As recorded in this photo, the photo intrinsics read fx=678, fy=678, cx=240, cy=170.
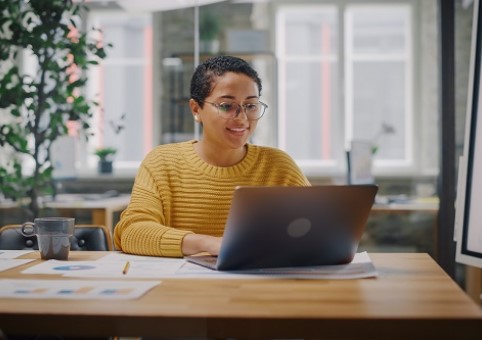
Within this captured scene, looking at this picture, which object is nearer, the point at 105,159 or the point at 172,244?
the point at 172,244

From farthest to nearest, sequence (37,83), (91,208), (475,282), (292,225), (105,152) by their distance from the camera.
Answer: (105,152) < (91,208) < (475,282) < (37,83) < (292,225)

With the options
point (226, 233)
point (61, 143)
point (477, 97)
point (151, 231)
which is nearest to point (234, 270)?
point (226, 233)

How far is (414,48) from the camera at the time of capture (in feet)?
22.2

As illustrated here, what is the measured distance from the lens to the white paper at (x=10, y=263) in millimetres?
1515

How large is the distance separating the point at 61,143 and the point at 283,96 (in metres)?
2.72

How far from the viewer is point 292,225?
1377mm

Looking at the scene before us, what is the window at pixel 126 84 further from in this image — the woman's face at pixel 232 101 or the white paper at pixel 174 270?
the white paper at pixel 174 270

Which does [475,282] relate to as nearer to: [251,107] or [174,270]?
[251,107]

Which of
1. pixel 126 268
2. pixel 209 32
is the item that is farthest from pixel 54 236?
pixel 209 32

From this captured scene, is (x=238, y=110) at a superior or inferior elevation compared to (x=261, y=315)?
superior

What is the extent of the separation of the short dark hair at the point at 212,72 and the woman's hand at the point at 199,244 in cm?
53

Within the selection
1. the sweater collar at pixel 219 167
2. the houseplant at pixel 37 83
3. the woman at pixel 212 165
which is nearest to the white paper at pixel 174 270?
the woman at pixel 212 165

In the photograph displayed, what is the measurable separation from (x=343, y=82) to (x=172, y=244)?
5.40 m

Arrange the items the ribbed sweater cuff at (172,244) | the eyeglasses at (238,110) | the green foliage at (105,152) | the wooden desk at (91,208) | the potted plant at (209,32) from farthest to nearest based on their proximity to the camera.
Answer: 1. the potted plant at (209,32)
2. the green foliage at (105,152)
3. the wooden desk at (91,208)
4. the eyeglasses at (238,110)
5. the ribbed sweater cuff at (172,244)
